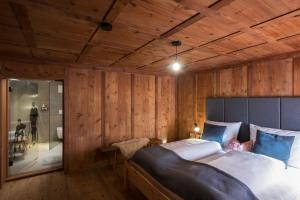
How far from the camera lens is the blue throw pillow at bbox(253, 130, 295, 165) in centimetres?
236

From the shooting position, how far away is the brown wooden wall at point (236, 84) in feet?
9.26

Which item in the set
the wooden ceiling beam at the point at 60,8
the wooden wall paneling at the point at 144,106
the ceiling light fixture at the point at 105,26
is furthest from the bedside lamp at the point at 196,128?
the wooden ceiling beam at the point at 60,8

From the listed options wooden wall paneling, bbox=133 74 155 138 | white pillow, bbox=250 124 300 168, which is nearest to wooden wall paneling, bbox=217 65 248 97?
white pillow, bbox=250 124 300 168

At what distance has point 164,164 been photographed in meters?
2.27

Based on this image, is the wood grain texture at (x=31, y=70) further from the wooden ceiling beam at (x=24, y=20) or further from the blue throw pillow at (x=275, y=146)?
the blue throw pillow at (x=275, y=146)

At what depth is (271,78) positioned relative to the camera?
301 centimetres

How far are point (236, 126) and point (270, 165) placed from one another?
1331 mm

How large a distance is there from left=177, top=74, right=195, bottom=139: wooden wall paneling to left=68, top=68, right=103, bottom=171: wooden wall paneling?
2273mm

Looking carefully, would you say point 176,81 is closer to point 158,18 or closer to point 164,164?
point 164,164

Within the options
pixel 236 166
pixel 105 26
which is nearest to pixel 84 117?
pixel 105 26

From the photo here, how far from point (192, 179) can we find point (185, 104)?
311 cm

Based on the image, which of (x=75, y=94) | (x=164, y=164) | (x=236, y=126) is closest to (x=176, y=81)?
(x=236, y=126)

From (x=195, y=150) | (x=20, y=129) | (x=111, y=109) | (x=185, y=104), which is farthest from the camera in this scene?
(x=185, y=104)

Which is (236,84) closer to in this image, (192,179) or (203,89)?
(203,89)
